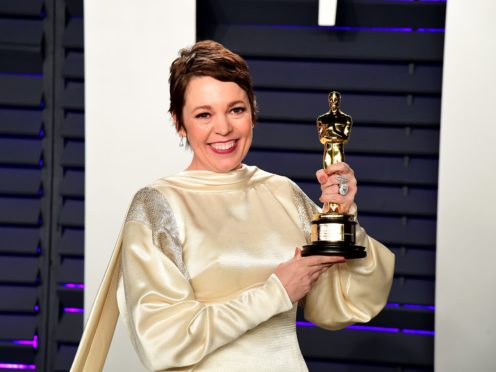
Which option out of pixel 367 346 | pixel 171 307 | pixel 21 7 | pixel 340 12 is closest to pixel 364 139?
pixel 340 12

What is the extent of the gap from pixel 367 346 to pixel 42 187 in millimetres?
1747

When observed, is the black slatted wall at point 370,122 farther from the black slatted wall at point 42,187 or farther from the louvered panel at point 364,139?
the black slatted wall at point 42,187

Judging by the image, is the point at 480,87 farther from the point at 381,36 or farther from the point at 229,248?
the point at 229,248

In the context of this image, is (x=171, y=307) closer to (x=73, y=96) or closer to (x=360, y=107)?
(x=360, y=107)

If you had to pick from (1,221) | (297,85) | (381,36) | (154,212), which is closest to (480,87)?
(381,36)

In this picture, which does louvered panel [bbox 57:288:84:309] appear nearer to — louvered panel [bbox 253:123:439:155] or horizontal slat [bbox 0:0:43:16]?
louvered panel [bbox 253:123:439:155]

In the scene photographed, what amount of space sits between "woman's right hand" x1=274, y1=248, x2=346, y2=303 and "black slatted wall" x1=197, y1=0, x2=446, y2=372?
1627 millimetres

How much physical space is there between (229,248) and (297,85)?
5.51ft

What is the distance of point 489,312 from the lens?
365cm

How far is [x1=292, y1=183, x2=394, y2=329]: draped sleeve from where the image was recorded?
2.57m

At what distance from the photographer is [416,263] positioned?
392cm

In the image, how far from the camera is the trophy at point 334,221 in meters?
2.34

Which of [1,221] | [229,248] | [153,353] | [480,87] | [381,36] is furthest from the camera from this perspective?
[1,221]

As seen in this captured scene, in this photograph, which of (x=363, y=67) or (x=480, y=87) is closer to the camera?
(x=480, y=87)
